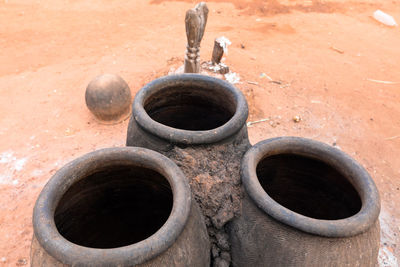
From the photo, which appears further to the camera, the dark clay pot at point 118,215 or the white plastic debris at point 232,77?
the white plastic debris at point 232,77

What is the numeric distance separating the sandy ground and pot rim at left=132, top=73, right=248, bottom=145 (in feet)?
6.85

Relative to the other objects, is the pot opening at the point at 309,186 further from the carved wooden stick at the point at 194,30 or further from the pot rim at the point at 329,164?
the carved wooden stick at the point at 194,30

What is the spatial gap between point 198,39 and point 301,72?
2777 millimetres

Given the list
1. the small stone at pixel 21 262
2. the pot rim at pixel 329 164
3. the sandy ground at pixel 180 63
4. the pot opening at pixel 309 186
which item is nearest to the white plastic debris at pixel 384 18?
the sandy ground at pixel 180 63

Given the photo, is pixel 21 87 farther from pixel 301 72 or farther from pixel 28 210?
pixel 301 72

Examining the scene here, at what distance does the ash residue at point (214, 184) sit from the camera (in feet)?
6.15

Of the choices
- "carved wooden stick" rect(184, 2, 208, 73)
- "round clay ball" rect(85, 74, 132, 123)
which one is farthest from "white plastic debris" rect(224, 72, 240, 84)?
"round clay ball" rect(85, 74, 132, 123)

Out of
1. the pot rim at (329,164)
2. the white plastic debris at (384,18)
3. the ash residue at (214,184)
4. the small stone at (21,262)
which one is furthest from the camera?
the white plastic debris at (384,18)

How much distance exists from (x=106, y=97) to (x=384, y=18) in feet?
28.8

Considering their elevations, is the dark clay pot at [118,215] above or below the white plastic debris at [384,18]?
above

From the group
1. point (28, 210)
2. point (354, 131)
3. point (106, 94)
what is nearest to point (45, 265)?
point (28, 210)

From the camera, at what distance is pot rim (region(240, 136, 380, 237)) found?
57.3 inches

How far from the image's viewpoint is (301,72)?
6.34 m

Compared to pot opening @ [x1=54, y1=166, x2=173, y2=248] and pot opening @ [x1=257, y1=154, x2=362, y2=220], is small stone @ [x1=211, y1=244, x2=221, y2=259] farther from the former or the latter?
pot opening @ [x1=257, y1=154, x2=362, y2=220]
